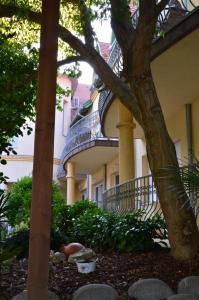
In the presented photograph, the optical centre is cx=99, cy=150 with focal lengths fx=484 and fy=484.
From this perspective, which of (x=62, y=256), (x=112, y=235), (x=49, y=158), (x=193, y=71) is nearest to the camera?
(x=49, y=158)

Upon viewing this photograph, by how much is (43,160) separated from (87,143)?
1378 cm

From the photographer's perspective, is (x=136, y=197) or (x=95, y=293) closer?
(x=95, y=293)

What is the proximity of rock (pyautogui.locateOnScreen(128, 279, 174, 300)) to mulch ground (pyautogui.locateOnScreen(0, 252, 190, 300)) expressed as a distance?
118 mm

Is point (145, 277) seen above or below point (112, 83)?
below

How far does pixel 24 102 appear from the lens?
305 inches

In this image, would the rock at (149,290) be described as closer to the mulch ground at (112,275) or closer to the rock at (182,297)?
the mulch ground at (112,275)

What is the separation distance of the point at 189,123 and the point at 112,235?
3.91 meters

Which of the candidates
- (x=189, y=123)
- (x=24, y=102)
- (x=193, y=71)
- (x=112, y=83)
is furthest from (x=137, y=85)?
(x=189, y=123)

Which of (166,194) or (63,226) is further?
(63,226)

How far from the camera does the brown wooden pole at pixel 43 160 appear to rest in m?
3.55

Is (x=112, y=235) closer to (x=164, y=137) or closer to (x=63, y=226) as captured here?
(x=164, y=137)

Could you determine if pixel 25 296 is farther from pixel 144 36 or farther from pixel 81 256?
pixel 144 36

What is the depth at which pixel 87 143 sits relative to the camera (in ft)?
57.2

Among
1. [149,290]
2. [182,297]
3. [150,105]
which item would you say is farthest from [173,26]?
[182,297]
